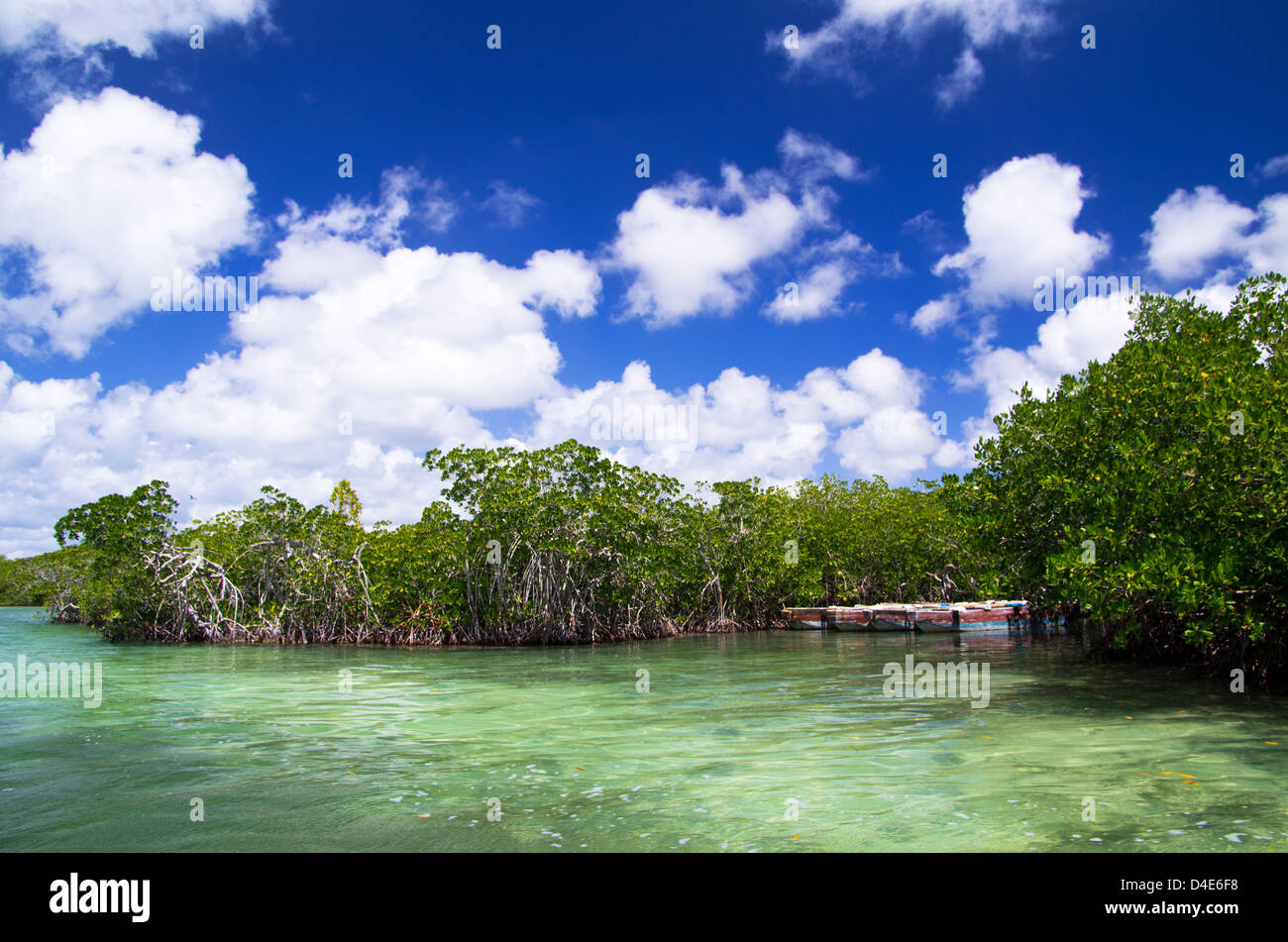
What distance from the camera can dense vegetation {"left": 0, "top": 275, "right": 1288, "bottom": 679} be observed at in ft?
30.1

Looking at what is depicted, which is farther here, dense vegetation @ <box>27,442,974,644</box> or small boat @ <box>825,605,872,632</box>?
small boat @ <box>825,605,872,632</box>

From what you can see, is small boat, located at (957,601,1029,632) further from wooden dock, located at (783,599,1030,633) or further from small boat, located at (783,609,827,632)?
small boat, located at (783,609,827,632)

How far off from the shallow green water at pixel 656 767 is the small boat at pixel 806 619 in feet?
53.9

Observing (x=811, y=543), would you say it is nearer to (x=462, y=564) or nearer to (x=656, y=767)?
(x=462, y=564)

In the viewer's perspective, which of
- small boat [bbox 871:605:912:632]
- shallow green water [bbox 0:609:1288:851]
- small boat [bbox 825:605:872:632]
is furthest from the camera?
small boat [bbox 825:605:872:632]

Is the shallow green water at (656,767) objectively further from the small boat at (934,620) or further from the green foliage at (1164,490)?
the small boat at (934,620)

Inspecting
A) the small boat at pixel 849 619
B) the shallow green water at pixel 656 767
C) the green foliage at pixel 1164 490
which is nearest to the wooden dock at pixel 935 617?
the small boat at pixel 849 619

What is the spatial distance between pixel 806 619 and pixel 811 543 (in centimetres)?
379

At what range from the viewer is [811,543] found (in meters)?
33.5

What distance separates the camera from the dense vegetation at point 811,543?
9.19 meters

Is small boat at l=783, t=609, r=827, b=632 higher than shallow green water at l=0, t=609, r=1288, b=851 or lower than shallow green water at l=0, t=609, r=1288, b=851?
lower

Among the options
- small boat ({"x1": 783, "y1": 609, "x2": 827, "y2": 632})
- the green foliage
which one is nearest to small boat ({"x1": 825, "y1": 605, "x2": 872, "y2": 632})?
small boat ({"x1": 783, "y1": 609, "x2": 827, "y2": 632})

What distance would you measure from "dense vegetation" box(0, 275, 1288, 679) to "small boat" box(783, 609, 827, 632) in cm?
103
